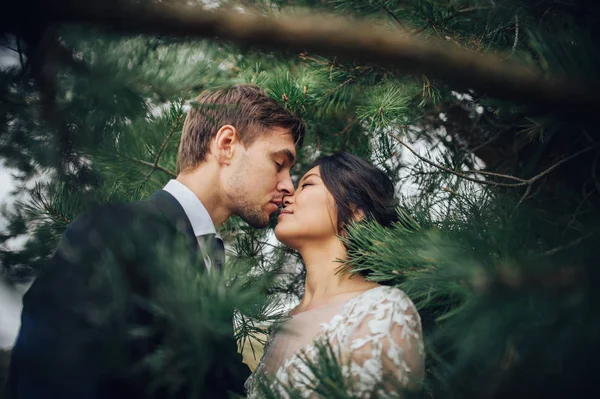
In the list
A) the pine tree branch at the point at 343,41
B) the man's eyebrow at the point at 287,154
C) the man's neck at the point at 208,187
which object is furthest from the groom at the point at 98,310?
the man's eyebrow at the point at 287,154

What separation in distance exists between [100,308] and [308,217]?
1255 mm

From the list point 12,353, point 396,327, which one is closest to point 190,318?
point 12,353

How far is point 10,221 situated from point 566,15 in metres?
0.90

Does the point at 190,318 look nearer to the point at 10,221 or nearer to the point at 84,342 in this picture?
the point at 84,342

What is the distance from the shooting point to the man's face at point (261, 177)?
173 cm

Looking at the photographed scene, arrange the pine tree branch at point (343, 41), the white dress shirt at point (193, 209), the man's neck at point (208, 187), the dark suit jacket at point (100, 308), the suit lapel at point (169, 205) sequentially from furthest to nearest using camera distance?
1. the man's neck at point (208, 187)
2. the white dress shirt at point (193, 209)
3. the suit lapel at point (169, 205)
4. the dark suit jacket at point (100, 308)
5. the pine tree branch at point (343, 41)

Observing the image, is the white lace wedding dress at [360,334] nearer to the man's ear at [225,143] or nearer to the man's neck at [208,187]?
the man's neck at [208,187]

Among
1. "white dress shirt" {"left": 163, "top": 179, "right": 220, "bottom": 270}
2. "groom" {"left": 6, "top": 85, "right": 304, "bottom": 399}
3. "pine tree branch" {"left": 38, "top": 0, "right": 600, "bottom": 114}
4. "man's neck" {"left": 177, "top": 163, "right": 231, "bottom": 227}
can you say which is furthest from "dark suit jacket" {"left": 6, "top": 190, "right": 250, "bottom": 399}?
"man's neck" {"left": 177, "top": 163, "right": 231, "bottom": 227}

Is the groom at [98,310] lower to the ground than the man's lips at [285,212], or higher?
Answer: lower

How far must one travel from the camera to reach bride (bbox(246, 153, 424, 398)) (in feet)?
5.02

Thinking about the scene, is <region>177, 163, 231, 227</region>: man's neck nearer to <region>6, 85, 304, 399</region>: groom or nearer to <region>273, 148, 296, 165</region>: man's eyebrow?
<region>273, 148, 296, 165</region>: man's eyebrow

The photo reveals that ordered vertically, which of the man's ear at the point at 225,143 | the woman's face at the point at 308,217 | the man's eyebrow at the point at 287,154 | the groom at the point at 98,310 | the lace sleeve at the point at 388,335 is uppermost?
the man's ear at the point at 225,143

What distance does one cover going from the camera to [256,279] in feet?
2.00

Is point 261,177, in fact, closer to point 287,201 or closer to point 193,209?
point 287,201
